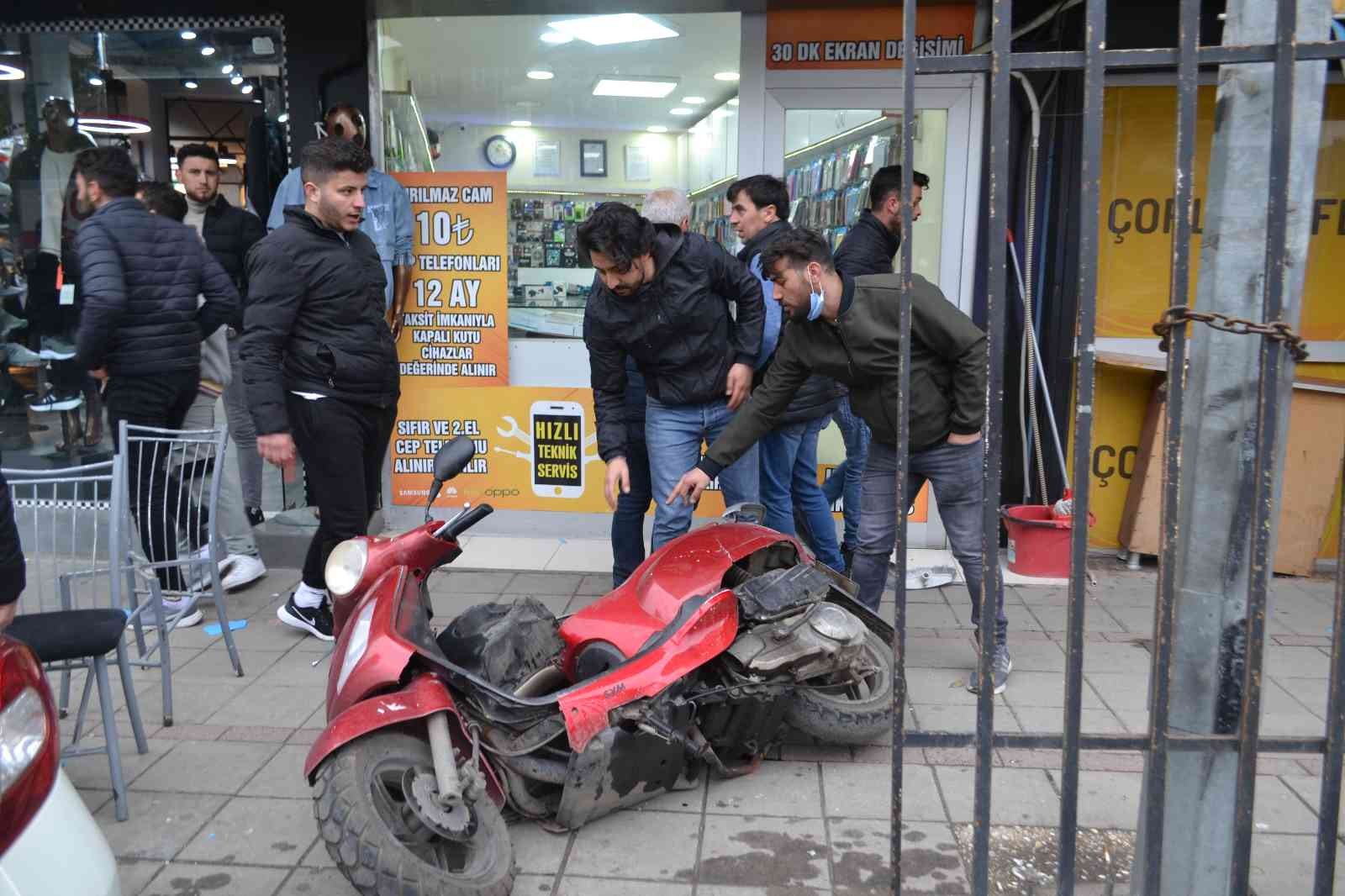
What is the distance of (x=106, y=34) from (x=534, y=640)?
16.9ft

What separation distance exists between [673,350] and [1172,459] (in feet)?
8.42

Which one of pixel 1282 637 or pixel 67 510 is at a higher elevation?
pixel 67 510

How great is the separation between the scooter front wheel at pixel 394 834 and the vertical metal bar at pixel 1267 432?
68.6 inches

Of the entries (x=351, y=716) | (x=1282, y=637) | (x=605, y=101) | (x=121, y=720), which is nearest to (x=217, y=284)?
(x=121, y=720)

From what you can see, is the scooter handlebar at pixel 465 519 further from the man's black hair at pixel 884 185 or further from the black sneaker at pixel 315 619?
the man's black hair at pixel 884 185

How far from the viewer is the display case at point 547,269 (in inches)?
251

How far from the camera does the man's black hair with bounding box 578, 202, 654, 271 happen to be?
12.9ft

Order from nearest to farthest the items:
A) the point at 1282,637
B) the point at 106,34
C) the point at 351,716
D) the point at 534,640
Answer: the point at 351,716 < the point at 534,640 < the point at 1282,637 < the point at 106,34

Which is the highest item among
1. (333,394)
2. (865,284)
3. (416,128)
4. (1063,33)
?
(1063,33)

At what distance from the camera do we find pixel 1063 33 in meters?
5.75

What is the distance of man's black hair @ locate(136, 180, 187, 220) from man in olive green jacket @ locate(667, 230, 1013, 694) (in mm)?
3370

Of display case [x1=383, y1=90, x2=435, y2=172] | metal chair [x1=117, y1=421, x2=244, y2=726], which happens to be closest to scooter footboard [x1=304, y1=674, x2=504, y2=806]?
metal chair [x1=117, y1=421, x2=244, y2=726]

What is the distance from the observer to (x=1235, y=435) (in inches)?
88.0

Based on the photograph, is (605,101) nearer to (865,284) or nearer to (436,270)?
(436,270)
